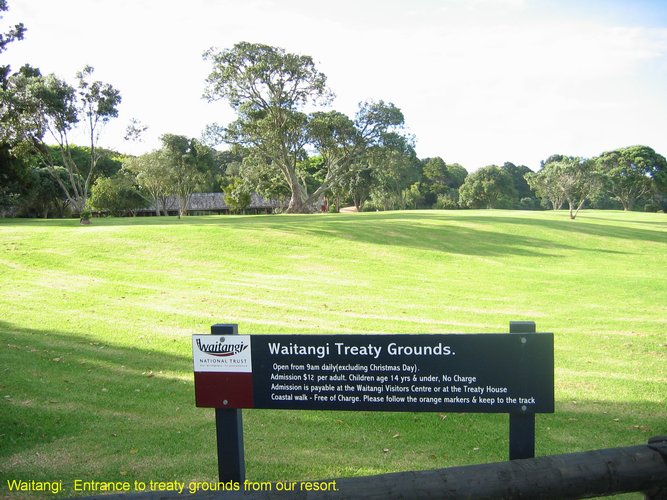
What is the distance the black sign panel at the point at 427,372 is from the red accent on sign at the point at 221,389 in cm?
43

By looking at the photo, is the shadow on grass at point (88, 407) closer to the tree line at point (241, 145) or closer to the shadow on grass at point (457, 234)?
the shadow on grass at point (457, 234)

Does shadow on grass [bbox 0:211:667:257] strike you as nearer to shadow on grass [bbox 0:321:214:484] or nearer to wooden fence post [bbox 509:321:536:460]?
shadow on grass [bbox 0:321:214:484]

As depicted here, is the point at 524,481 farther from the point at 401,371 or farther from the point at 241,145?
the point at 241,145

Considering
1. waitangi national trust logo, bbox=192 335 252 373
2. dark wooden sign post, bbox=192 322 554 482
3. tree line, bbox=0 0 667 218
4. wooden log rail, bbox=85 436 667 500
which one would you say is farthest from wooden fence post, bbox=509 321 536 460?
tree line, bbox=0 0 667 218

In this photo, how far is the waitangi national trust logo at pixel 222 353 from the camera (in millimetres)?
4172

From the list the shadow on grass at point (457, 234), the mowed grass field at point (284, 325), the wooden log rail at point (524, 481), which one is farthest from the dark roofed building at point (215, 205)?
the wooden log rail at point (524, 481)

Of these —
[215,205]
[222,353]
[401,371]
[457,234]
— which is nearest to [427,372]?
[401,371]

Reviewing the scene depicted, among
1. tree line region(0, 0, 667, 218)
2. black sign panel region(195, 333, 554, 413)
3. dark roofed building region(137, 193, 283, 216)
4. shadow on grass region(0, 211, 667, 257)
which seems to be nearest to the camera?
black sign panel region(195, 333, 554, 413)

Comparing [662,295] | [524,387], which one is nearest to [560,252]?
[662,295]

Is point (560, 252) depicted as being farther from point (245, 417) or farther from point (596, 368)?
point (245, 417)

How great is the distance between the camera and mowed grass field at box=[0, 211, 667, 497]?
19.4ft

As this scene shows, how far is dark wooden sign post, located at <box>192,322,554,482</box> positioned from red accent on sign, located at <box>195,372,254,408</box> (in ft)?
0.07

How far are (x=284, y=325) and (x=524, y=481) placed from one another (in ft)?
29.0

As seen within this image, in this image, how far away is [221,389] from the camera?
4242 millimetres
